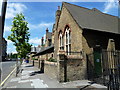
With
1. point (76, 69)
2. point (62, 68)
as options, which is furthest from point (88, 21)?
point (62, 68)

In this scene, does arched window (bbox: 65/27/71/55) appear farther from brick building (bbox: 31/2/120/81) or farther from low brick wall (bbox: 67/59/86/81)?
low brick wall (bbox: 67/59/86/81)

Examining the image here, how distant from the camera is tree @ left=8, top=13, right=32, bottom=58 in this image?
42.5 feet

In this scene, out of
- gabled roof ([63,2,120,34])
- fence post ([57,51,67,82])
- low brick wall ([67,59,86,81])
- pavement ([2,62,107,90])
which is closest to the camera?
pavement ([2,62,107,90])

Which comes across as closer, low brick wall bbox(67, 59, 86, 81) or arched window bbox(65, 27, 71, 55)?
low brick wall bbox(67, 59, 86, 81)

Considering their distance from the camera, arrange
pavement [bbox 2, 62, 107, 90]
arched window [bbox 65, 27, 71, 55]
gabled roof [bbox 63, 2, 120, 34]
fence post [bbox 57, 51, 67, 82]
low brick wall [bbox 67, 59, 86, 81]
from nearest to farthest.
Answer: pavement [bbox 2, 62, 107, 90]
fence post [bbox 57, 51, 67, 82]
low brick wall [bbox 67, 59, 86, 81]
gabled roof [bbox 63, 2, 120, 34]
arched window [bbox 65, 27, 71, 55]

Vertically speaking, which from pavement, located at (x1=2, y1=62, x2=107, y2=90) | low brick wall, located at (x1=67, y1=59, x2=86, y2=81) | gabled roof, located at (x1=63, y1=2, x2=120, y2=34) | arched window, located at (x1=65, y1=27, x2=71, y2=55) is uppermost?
gabled roof, located at (x1=63, y1=2, x2=120, y2=34)

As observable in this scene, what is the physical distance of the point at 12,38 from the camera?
1291 centimetres

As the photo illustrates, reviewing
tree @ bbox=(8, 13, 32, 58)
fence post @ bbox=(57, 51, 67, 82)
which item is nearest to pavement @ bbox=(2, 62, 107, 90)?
fence post @ bbox=(57, 51, 67, 82)

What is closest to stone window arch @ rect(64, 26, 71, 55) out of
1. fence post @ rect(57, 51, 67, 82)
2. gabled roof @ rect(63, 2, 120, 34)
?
gabled roof @ rect(63, 2, 120, 34)

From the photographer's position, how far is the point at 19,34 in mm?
13156

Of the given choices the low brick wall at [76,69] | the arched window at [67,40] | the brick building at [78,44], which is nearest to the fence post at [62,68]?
the brick building at [78,44]

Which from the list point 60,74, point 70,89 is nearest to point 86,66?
point 60,74

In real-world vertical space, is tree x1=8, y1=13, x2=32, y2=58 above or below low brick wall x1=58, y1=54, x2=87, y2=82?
above

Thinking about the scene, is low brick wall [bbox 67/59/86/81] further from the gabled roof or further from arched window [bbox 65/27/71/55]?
arched window [bbox 65/27/71/55]
